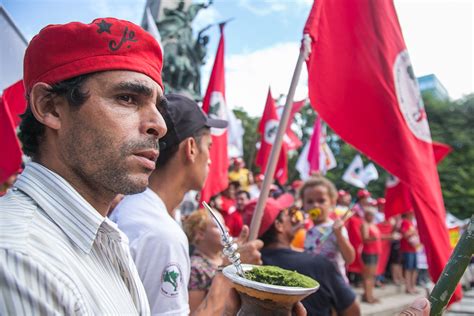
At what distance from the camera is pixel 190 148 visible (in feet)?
7.40

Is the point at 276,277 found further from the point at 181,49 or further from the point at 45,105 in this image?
the point at 181,49

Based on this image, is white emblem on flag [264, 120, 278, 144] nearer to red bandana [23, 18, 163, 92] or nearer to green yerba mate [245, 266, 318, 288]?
green yerba mate [245, 266, 318, 288]

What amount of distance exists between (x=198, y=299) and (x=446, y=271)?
1725 mm

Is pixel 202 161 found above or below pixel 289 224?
above

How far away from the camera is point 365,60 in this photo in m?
2.94

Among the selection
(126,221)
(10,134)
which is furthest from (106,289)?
(10,134)

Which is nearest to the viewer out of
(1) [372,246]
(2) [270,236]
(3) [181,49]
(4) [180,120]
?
(4) [180,120]

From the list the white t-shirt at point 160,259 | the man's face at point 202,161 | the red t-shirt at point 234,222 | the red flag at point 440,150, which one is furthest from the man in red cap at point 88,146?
the red t-shirt at point 234,222

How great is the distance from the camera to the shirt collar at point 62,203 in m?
1.03

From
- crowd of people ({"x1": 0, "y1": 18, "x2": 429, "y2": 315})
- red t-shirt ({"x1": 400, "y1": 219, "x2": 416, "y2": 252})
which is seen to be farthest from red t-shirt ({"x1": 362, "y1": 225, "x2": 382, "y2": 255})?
crowd of people ({"x1": 0, "y1": 18, "x2": 429, "y2": 315})

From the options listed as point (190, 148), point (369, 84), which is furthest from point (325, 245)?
point (190, 148)

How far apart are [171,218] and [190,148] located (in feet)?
1.54

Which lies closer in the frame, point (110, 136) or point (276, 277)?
point (110, 136)

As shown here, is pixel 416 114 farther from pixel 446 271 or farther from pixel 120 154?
pixel 120 154
